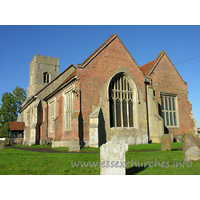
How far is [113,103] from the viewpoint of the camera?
1869cm

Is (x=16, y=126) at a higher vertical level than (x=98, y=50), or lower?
lower

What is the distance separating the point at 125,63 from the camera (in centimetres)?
2025

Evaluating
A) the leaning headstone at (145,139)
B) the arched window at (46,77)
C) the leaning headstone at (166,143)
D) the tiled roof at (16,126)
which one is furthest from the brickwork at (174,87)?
the arched window at (46,77)

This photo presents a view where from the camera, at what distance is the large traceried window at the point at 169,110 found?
908 inches

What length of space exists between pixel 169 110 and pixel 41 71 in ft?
91.1

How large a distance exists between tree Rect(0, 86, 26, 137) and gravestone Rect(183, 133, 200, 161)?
1782 inches

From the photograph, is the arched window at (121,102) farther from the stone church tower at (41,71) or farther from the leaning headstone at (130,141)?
the stone church tower at (41,71)

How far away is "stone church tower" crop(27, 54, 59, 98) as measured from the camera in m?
39.8

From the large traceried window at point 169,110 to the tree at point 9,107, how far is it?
37.2 meters

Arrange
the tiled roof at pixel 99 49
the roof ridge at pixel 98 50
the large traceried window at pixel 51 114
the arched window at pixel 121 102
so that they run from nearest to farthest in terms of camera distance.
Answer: the roof ridge at pixel 98 50 → the tiled roof at pixel 99 49 → the arched window at pixel 121 102 → the large traceried window at pixel 51 114

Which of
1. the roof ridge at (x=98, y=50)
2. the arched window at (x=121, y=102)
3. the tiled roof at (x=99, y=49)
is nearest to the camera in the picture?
the roof ridge at (x=98, y=50)

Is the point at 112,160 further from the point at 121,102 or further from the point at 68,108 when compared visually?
the point at 68,108

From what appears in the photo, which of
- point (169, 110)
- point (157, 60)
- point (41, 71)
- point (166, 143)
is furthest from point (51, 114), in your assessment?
point (41, 71)

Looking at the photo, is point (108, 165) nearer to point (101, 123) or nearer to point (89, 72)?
point (101, 123)
